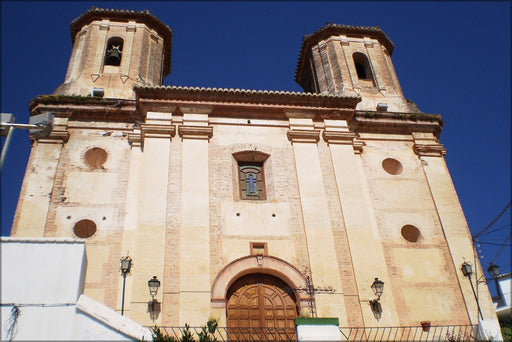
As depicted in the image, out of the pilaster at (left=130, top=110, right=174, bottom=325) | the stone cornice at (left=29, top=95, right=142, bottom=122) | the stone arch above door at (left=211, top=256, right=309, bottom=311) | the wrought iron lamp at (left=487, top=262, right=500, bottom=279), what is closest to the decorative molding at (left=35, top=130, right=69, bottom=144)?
the stone cornice at (left=29, top=95, right=142, bottom=122)

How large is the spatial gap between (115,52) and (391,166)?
1071cm

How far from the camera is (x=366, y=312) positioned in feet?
41.3

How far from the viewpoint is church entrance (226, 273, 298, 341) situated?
12.1 m

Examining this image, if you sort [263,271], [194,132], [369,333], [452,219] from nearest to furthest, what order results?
[369,333], [263,271], [452,219], [194,132]

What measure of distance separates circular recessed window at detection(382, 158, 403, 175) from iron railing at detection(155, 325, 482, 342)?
17.2ft

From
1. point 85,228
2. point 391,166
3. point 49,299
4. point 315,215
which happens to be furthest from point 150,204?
point 391,166

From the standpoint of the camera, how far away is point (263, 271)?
13.1 meters

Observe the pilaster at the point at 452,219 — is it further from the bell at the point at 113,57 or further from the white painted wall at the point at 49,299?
the bell at the point at 113,57

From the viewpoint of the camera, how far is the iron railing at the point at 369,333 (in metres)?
11.6

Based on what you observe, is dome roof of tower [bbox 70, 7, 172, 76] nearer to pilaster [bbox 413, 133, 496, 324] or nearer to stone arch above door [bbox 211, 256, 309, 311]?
pilaster [bbox 413, 133, 496, 324]

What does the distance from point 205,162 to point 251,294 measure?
4090 mm

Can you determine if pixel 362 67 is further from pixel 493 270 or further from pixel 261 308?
pixel 261 308

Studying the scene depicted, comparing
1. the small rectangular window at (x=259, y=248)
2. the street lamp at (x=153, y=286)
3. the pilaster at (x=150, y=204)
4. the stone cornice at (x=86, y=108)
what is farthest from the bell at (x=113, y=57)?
the street lamp at (x=153, y=286)

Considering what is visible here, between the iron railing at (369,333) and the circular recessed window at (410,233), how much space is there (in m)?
2.75
